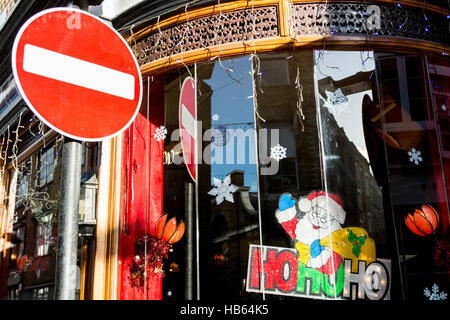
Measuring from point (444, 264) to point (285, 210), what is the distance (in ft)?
5.78

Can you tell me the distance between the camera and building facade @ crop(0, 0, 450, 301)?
4535 millimetres

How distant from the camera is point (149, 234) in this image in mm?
5137

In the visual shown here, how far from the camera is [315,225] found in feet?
15.3

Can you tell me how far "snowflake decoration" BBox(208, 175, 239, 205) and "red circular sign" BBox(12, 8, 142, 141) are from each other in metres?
2.62

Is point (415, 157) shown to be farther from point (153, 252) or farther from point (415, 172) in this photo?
point (153, 252)

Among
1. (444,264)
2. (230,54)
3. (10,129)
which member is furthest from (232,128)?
(10,129)

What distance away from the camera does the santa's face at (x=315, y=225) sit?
4.61m

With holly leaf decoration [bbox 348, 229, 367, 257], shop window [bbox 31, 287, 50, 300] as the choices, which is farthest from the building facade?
shop window [bbox 31, 287, 50, 300]

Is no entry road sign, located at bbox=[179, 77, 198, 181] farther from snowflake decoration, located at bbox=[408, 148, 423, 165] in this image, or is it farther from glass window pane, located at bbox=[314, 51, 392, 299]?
snowflake decoration, located at bbox=[408, 148, 423, 165]

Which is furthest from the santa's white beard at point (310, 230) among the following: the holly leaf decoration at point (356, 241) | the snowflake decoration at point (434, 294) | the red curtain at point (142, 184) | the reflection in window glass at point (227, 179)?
the red curtain at point (142, 184)

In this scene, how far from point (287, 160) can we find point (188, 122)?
133 cm

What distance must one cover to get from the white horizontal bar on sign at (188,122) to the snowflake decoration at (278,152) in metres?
0.99

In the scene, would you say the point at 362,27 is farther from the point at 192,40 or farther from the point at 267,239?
Answer: the point at 267,239
